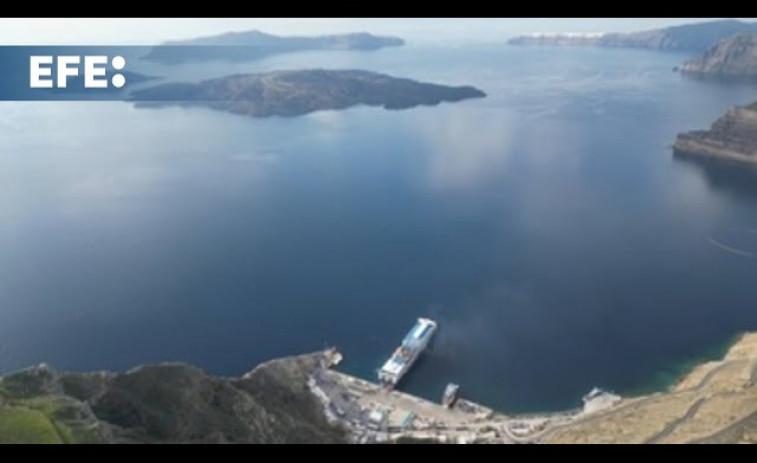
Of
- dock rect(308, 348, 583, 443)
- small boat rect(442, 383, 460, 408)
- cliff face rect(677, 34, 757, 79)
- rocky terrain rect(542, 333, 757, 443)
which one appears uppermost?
cliff face rect(677, 34, 757, 79)

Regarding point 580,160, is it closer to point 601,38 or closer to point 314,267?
point 314,267

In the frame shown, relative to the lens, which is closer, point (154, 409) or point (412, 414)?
point (154, 409)

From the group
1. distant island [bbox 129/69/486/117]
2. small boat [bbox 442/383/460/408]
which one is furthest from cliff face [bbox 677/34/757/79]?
small boat [bbox 442/383/460/408]

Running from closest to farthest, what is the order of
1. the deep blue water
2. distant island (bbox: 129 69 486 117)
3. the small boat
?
the small boat < the deep blue water < distant island (bbox: 129 69 486 117)

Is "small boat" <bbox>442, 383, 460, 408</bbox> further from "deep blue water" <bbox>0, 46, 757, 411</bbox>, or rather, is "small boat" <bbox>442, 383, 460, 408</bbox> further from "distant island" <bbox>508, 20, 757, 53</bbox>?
"distant island" <bbox>508, 20, 757, 53</bbox>

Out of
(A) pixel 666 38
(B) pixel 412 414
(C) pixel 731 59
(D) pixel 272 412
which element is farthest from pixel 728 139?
(A) pixel 666 38

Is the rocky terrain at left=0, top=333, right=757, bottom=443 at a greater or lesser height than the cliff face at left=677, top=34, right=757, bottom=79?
lesser

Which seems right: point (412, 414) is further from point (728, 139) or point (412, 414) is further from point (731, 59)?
point (731, 59)
